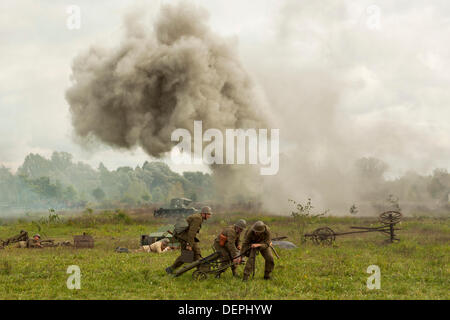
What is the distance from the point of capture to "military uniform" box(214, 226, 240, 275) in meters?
9.95

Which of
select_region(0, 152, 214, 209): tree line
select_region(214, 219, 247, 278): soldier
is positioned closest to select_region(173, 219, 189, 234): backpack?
select_region(214, 219, 247, 278): soldier

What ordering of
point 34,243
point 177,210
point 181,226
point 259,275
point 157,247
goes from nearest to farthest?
point 181,226
point 259,275
point 157,247
point 34,243
point 177,210

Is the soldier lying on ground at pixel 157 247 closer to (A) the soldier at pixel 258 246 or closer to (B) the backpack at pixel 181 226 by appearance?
(B) the backpack at pixel 181 226

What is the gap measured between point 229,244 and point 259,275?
1.40 meters

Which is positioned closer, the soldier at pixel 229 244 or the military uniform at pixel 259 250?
the military uniform at pixel 259 250

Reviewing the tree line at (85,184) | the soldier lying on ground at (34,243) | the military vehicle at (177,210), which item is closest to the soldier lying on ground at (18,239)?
the soldier lying on ground at (34,243)

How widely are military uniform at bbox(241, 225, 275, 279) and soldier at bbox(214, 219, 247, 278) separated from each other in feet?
0.79

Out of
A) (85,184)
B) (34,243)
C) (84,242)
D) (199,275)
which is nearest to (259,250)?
(199,275)

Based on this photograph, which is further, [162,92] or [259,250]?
[162,92]

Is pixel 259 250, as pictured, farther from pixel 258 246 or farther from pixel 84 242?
pixel 84 242

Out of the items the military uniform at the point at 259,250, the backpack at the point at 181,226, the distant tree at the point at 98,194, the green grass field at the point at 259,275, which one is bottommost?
the distant tree at the point at 98,194

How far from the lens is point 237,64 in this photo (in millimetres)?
33031

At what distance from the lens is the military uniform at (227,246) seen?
995 cm

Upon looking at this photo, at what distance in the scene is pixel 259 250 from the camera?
9945 mm
